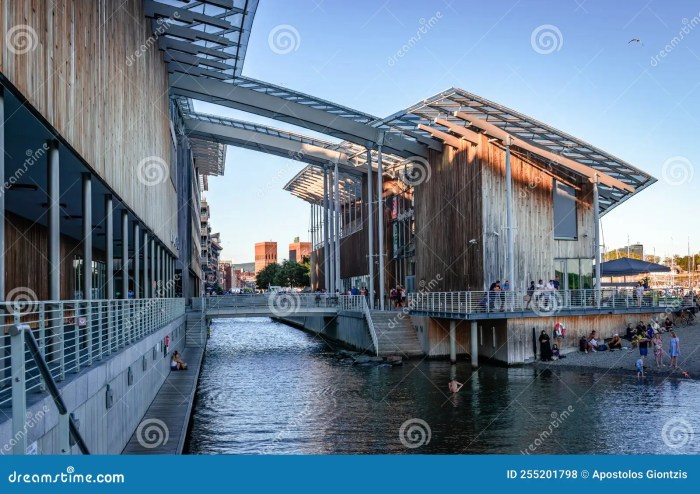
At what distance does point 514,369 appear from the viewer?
29.8 metres

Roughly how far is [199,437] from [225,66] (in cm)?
2046

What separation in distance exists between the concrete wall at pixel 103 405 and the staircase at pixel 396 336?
17.6 meters

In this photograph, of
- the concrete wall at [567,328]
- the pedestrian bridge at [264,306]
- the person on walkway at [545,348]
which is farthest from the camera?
the pedestrian bridge at [264,306]

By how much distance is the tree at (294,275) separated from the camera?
5531 inches

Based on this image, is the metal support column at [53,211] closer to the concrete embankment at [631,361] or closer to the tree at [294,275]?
the concrete embankment at [631,361]

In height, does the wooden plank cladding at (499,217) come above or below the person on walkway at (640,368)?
above

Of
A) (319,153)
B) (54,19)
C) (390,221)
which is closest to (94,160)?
(54,19)

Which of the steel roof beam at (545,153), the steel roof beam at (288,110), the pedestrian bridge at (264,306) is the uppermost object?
the steel roof beam at (288,110)

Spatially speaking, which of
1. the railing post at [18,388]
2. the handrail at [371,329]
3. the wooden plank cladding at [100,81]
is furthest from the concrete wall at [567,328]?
the railing post at [18,388]

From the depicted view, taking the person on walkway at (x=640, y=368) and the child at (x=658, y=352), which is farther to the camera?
the child at (x=658, y=352)

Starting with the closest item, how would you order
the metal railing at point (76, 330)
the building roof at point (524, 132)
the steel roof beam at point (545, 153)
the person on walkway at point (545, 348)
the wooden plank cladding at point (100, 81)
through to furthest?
the metal railing at point (76, 330) < the wooden plank cladding at point (100, 81) < the person on walkway at point (545, 348) < the building roof at point (524, 132) < the steel roof beam at point (545, 153)

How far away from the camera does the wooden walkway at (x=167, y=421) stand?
13.7m

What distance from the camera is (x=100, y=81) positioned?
1638cm

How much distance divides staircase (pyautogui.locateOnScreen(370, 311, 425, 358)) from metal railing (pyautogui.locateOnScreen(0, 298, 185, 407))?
A: 12.2 meters
